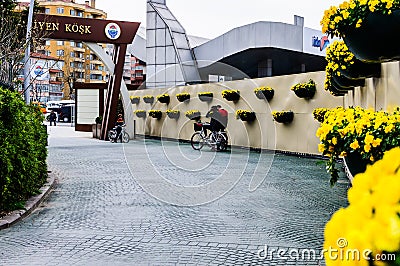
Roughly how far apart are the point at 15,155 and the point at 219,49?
80.9 ft

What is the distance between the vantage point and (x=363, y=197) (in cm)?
94

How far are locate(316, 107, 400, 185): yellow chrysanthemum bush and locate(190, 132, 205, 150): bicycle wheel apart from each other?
40.9 ft

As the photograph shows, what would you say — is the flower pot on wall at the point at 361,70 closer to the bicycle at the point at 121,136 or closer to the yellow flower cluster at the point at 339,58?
the yellow flower cluster at the point at 339,58

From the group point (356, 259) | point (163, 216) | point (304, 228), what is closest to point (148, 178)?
point (163, 216)

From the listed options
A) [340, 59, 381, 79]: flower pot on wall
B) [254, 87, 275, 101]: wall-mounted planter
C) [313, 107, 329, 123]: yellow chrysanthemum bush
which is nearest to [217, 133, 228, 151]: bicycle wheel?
[254, 87, 275, 101]: wall-mounted planter

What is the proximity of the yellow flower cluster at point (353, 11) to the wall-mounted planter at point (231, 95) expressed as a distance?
1323cm

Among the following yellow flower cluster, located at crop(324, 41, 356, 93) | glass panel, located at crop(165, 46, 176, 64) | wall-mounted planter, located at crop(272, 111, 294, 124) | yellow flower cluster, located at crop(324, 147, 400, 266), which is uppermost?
glass panel, located at crop(165, 46, 176, 64)

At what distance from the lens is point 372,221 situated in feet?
2.87

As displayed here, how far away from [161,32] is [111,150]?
50.6ft

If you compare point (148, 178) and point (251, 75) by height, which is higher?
point (251, 75)

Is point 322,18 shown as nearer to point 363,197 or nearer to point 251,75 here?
point 363,197

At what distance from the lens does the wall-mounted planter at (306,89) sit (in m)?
15.0

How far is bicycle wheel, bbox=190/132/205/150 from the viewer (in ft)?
57.3

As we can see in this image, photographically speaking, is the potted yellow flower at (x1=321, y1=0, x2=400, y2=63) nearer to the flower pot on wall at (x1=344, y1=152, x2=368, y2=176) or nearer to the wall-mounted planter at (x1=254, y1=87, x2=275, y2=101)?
the flower pot on wall at (x1=344, y1=152, x2=368, y2=176)
